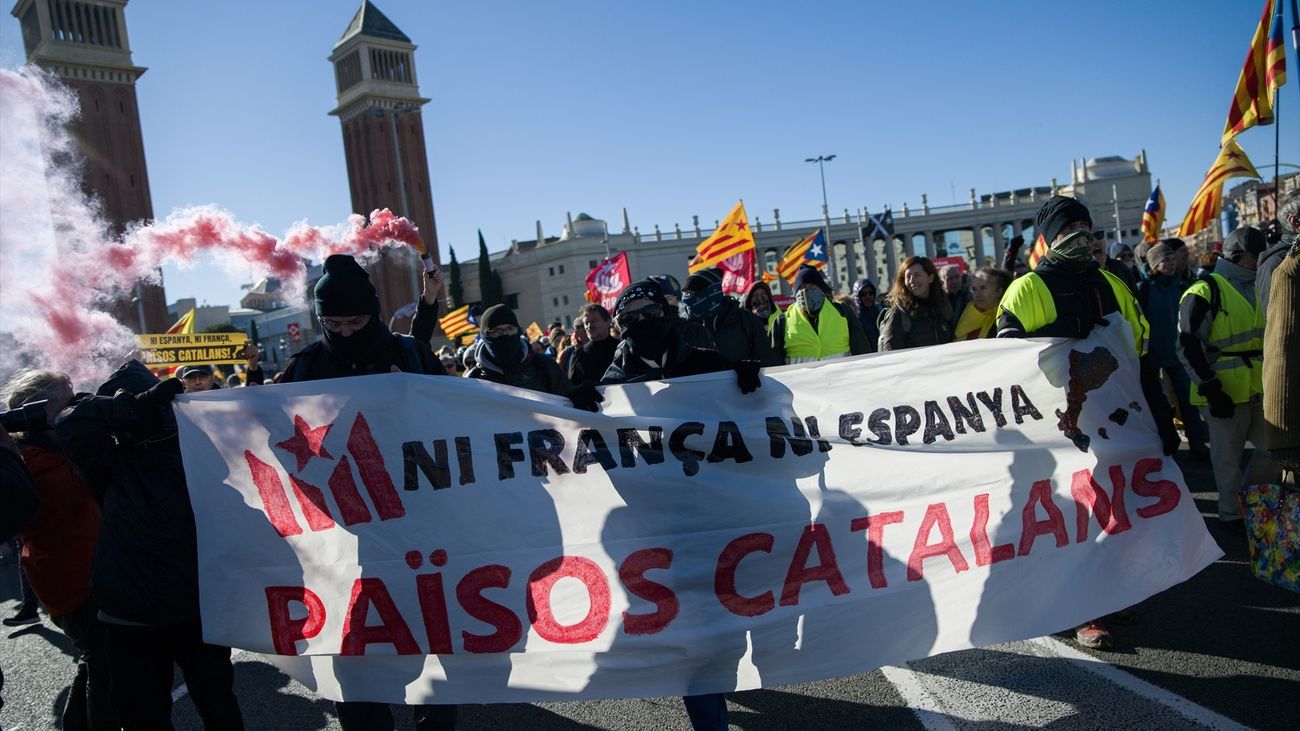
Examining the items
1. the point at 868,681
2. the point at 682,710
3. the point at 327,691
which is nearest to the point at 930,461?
the point at 868,681

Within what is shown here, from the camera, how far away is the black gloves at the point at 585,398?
140 inches

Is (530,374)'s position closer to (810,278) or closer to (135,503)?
(135,503)

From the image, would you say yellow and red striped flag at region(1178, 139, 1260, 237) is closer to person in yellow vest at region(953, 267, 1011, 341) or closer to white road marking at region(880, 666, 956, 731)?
person in yellow vest at region(953, 267, 1011, 341)

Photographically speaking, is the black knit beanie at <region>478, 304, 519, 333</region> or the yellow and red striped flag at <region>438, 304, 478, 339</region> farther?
the yellow and red striped flag at <region>438, 304, 478, 339</region>

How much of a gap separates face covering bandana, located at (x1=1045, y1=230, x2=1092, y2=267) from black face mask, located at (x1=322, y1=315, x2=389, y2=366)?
3.13 m

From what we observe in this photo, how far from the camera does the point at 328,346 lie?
3.65 metres

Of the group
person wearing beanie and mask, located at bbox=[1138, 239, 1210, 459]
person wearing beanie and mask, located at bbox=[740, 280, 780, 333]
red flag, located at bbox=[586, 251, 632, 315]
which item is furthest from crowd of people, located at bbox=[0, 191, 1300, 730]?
A: red flag, located at bbox=[586, 251, 632, 315]

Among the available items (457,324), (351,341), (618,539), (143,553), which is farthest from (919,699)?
(457,324)

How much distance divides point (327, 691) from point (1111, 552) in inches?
127

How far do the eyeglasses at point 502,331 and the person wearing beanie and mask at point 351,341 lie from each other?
178cm

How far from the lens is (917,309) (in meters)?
6.28

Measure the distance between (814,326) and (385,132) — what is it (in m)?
79.1

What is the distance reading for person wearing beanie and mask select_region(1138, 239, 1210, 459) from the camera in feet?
26.1

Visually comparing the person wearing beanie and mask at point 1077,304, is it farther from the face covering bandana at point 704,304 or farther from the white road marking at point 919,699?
the face covering bandana at point 704,304
